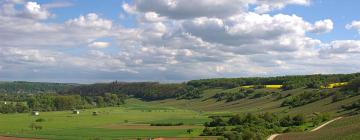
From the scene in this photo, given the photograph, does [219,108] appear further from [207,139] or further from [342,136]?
[342,136]

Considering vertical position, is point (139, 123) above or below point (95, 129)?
below

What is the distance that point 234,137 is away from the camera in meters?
66.2

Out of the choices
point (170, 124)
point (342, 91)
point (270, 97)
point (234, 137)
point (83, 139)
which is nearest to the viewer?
point (234, 137)

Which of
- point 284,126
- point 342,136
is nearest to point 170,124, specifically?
point 284,126

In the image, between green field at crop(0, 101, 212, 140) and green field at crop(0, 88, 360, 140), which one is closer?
green field at crop(0, 88, 360, 140)

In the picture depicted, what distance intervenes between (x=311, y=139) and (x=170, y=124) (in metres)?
57.1

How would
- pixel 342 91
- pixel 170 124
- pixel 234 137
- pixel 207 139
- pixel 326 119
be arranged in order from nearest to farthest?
pixel 234 137 < pixel 207 139 < pixel 326 119 < pixel 170 124 < pixel 342 91

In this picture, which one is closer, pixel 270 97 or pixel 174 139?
pixel 174 139

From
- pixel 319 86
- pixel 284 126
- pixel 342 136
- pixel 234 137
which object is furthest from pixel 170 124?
pixel 319 86

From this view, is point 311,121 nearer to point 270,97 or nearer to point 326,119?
point 326,119

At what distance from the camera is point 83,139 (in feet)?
277

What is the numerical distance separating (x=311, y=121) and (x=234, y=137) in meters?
34.7

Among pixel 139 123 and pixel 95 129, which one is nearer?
pixel 95 129

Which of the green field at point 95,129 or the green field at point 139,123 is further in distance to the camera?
the green field at point 95,129
